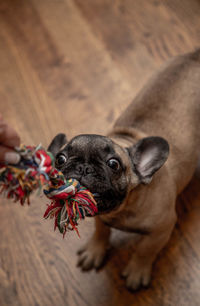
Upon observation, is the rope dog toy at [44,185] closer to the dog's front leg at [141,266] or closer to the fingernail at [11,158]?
the fingernail at [11,158]

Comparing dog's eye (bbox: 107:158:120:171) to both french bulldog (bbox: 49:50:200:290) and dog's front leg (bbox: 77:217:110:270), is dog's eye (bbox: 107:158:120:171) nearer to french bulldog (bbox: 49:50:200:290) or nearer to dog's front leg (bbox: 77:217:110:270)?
french bulldog (bbox: 49:50:200:290)

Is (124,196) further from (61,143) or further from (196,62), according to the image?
(196,62)

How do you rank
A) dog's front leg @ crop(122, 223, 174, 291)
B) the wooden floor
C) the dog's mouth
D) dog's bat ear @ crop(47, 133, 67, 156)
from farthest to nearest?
the wooden floor, dog's front leg @ crop(122, 223, 174, 291), dog's bat ear @ crop(47, 133, 67, 156), the dog's mouth

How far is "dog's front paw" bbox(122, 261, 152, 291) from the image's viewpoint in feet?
6.59

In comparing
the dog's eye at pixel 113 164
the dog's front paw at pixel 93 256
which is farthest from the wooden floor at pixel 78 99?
the dog's eye at pixel 113 164

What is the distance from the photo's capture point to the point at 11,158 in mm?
1097

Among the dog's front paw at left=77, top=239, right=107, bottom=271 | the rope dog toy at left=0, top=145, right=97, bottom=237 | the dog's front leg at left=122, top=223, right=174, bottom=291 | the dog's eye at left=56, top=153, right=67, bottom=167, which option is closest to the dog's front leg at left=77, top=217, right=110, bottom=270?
the dog's front paw at left=77, top=239, right=107, bottom=271

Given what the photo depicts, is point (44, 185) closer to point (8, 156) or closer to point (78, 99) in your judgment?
point (8, 156)

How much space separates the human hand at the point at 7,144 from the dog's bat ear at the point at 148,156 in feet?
2.31

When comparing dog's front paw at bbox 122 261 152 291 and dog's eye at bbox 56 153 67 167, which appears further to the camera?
dog's front paw at bbox 122 261 152 291

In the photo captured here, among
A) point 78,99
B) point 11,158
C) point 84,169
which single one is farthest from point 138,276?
point 78,99

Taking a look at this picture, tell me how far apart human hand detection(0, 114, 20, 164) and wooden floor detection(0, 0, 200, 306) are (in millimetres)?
1240

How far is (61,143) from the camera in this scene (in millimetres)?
1771

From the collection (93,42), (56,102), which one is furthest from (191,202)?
(93,42)
